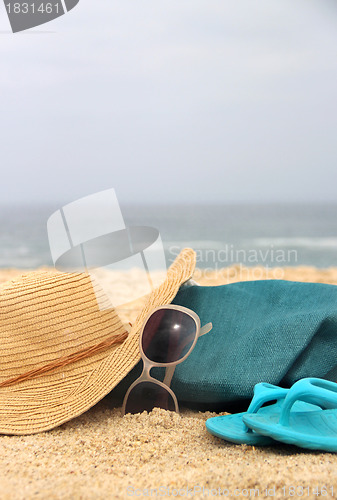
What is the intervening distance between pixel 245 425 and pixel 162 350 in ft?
0.65

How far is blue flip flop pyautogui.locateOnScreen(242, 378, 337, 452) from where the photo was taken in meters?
0.54

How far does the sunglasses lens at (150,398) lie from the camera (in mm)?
746

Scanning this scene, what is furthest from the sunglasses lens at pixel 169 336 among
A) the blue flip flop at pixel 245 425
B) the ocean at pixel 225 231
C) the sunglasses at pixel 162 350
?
the ocean at pixel 225 231

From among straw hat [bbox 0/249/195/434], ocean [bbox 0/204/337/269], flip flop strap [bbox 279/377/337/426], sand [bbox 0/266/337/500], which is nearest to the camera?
sand [bbox 0/266/337/500]

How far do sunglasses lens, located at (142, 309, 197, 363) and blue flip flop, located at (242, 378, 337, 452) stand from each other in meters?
0.18

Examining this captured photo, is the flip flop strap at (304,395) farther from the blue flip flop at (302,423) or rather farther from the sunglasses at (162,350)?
the sunglasses at (162,350)

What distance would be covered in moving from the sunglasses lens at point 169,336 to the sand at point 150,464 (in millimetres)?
92

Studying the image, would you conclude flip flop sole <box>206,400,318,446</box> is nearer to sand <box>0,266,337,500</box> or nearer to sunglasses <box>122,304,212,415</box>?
sand <box>0,266,337,500</box>

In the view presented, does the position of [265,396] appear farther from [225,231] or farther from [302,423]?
[225,231]

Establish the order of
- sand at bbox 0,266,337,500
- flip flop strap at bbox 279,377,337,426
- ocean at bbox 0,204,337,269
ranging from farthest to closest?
ocean at bbox 0,204,337,269 → flip flop strap at bbox 279,377,337,426 → sand at bbox 0,266,337,500

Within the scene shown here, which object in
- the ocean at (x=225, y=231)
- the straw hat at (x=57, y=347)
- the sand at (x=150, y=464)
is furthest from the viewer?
the ocean at (x=225, y=231)

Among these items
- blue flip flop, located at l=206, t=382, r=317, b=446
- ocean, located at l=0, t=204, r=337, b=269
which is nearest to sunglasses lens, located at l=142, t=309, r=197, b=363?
blue flip flop, located at l=206, t=382, r=317, b=446

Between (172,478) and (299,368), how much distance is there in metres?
0.37

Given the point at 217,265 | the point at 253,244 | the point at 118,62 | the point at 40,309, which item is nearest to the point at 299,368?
the point at 40,309
